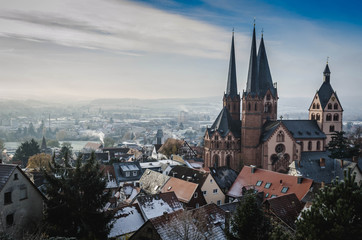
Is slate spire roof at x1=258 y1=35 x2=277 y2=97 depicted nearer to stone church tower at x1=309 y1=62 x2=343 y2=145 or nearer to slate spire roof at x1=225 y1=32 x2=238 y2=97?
slate spire roof at x1=225 y1=32 x2=238 y2=97

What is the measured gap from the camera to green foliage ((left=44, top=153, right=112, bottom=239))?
20891mm

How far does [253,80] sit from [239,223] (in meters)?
45.7

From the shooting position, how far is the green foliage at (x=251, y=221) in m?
19.8

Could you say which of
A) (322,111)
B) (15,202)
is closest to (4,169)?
(15,202)

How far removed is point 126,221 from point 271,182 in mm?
20295

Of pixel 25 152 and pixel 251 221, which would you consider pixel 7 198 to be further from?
pixel 25 152

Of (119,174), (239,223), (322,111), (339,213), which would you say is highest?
(322,111)

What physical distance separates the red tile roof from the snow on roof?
55.5ft

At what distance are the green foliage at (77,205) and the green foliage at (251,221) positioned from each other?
28.7 feet

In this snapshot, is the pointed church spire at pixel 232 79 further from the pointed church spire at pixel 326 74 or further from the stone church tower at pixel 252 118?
the pointed church spire at pixel 326 74

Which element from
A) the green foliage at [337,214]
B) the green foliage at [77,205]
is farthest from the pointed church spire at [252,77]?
the green foliage at [337,214]

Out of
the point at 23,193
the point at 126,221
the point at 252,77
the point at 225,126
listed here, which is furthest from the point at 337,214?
the point at 252,77

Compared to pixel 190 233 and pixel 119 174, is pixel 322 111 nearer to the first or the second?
pixel 119 174

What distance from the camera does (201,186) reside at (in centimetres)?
4028
